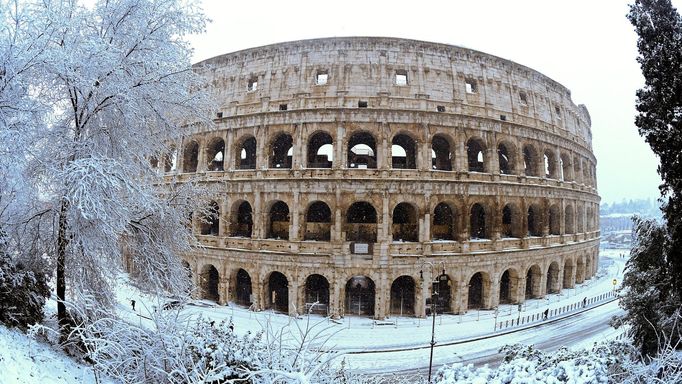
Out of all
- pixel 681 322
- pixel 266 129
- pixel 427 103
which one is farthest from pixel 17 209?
pixel 427 103

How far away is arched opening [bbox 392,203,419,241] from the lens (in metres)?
26.4

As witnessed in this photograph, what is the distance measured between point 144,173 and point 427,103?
19560 millimetres

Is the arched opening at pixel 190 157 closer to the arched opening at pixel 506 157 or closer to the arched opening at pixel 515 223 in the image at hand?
the arched opening at pixel 506 157

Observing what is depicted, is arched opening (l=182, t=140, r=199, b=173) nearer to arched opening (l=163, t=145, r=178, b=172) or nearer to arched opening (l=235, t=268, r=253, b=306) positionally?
arched opening (l=163, t=145, r=178, b=172)

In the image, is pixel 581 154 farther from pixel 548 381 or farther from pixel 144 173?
pixel 144 173

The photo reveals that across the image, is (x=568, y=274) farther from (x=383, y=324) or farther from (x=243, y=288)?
(x=243, y=288)

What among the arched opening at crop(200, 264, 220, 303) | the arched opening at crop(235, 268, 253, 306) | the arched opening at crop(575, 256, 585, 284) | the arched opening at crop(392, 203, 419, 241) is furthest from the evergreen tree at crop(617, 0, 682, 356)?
the arched opening at crop(575, 256, 585, 284)

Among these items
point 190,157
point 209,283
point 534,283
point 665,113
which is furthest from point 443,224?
point 190,157

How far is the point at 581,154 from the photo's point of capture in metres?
34.2

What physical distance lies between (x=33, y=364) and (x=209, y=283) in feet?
69.0

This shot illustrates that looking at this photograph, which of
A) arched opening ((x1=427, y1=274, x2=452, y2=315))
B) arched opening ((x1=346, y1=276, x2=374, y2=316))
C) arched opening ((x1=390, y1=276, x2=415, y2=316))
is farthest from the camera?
arched opening ((x1=427, y1=274, x2=452, y2=315))

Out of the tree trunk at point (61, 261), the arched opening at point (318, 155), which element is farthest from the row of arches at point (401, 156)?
the tree trunk at point (61, 261)

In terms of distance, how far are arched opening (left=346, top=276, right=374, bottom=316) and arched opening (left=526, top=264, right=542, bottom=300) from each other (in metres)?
13.4

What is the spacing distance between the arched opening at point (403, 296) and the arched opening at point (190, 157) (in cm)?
1860
